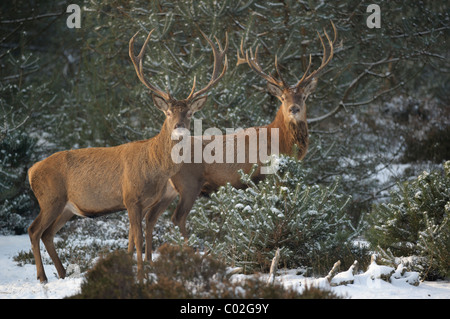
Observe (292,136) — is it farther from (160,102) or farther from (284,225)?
(160,102)

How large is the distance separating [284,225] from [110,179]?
79.7 inches

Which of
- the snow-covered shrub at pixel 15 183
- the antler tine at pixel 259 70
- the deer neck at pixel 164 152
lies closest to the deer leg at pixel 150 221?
the deer neck at pixel 164 152

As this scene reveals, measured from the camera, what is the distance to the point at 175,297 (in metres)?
4.12

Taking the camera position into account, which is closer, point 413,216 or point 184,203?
point 413,216

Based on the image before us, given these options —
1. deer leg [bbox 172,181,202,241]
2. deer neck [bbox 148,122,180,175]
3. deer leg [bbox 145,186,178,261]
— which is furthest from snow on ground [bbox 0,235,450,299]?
deer leg [bbox 172,181,202,241]

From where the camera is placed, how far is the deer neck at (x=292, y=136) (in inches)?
316

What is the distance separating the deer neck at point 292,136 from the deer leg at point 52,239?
9.78 feet

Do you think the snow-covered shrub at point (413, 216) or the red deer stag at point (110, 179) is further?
the red deer stag at point (110, 179)

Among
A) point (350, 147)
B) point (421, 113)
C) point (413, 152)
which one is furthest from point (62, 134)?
point (421, 113)

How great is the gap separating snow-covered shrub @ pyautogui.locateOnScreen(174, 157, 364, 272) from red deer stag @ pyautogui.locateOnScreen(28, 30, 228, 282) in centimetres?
75

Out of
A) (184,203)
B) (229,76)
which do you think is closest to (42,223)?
(184,203)

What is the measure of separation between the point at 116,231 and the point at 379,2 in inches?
239

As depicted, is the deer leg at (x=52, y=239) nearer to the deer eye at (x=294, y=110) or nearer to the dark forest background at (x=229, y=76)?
the dark forest background at (x=229, y=76)

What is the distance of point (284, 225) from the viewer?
6.35 metres
